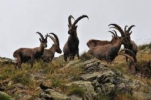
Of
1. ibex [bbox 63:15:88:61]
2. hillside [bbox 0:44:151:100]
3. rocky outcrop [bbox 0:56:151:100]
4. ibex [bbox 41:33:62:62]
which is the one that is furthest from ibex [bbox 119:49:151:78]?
ibex [bbox 41:33:62:62]

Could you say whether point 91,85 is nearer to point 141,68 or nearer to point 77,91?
point 77,91

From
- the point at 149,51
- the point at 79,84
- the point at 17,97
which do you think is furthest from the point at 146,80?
the point at 149,51

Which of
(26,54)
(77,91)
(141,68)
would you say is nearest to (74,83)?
(77,91)

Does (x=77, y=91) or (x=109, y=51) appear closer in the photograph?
(x=77, y=91)

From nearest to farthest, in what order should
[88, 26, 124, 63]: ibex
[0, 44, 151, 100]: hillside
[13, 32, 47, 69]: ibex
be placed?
[0, 44, 151, 100]: hillside → [88, 26, 124, 63]: ibex → [13, 32, 47, 69]: ibex

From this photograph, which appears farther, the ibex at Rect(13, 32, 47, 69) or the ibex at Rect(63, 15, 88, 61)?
the ibex at Rect(63, 15, 88, 61)

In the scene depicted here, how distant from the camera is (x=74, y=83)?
596 inches

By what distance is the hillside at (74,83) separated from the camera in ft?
44.5

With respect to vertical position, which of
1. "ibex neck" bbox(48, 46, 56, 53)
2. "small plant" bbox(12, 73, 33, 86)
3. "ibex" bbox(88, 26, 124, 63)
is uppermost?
"ibex neck" bbox(48, 46, 56, 53)

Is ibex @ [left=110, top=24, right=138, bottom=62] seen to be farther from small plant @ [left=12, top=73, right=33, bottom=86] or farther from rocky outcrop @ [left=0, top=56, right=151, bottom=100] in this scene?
small plant @ [left=12, top=73, right=33, bottom=86]

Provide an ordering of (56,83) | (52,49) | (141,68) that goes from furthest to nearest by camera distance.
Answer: (52,49)
(141,68)
(56,83)

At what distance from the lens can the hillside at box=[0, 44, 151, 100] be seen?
44.5ft

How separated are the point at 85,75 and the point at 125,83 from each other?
1562mm

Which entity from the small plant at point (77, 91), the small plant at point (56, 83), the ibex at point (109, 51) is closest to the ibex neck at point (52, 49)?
the ibex at point (109, 51)
